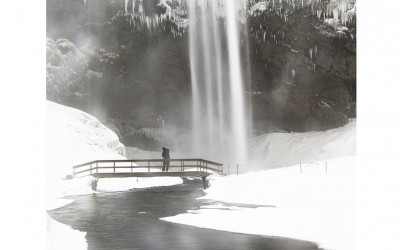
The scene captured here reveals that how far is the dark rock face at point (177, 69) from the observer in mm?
30938

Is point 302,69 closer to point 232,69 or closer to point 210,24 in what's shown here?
point 232,69

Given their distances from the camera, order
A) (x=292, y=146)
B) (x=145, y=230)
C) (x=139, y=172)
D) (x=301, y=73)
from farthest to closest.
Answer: (x=292, y=146) → (x=301, y=73) → (x=139, y=172) → (x=145, y=230)

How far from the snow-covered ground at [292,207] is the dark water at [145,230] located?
0.67 meters

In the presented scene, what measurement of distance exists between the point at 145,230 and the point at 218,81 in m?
30.0

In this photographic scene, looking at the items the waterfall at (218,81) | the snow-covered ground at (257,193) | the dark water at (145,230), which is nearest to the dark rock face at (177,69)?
the waterfall at (218,81)

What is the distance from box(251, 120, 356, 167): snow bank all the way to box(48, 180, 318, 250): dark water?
63.4ft

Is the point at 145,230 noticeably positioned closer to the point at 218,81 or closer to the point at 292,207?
the point at 292,207

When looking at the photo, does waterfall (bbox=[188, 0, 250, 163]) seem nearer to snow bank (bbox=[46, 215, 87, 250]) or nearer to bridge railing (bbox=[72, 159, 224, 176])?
bridge railing (bbox=[72, 159, 224, 176])

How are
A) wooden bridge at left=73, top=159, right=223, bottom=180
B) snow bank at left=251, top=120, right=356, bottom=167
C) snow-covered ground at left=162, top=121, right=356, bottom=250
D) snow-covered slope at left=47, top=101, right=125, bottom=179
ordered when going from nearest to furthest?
1. snow-covered ground at left=162, top=121, right=356, bottom=250
2. snow-covered slope at left=47, top=101, right=125, bottom=179
3. wooden bridge at left=73, top=159, right=223, bottom=180
4. snow bank at left=251, top=120, right=356, bottom=167

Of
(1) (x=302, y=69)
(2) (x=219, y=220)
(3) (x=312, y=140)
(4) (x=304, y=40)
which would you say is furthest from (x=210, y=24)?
(2) (x=219, y=220)

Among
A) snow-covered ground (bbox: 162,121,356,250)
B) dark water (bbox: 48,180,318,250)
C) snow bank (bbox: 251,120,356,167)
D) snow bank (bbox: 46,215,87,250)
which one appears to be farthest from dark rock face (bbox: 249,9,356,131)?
snow bank (bbox: 46,215,87,250)

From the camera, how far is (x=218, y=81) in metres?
40.7

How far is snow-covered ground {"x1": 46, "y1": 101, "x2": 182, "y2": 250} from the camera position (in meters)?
10.5

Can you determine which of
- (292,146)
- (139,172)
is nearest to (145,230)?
(139,172)
